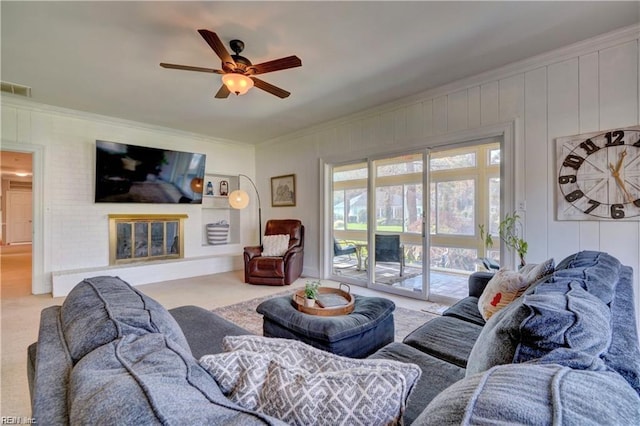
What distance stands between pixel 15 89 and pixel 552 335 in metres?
5.52

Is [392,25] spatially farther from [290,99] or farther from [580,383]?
[580,383]

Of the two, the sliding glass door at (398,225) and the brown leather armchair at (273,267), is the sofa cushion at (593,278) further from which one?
the brown leather armchair at (273,267)

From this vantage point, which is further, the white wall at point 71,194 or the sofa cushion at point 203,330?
the white wall at point 71,194

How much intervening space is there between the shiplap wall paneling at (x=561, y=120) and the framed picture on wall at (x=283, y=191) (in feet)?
12.7

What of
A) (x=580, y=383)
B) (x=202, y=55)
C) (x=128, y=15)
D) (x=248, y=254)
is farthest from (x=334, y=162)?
(x=580, y=383)

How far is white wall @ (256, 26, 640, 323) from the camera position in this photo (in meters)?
2.55

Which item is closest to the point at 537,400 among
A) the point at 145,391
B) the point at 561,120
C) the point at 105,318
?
the point at 145,391

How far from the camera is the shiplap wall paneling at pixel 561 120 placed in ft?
9.09

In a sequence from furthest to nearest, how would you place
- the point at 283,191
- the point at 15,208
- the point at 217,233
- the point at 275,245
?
the point at 15,208
the point at 217,233
the point at 283,191
the point at 275,245

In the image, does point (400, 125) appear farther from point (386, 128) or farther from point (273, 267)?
point (273, 267)

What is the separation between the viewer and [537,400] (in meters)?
0.46

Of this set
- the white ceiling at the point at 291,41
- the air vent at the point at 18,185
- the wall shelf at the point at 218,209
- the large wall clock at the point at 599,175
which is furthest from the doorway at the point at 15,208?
the large wall clock at the point at 599,175

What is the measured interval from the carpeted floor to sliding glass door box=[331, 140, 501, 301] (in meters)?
0.58

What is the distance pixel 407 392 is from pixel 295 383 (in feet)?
0.81
